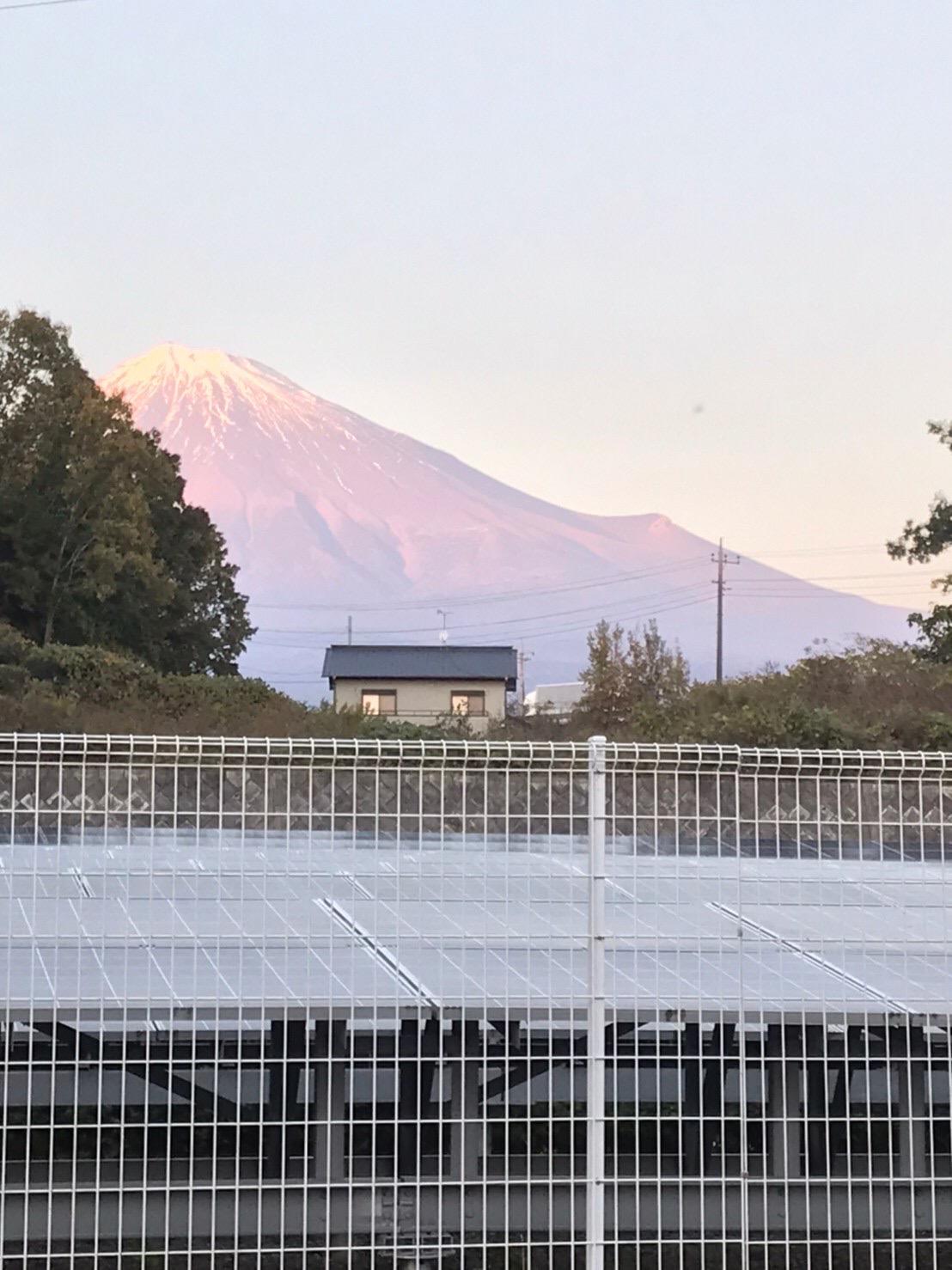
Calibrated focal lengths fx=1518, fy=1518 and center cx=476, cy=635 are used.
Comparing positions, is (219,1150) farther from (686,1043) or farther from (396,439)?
(396,439)

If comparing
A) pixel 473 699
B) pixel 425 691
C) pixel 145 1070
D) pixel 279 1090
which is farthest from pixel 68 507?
pixel 145 1070

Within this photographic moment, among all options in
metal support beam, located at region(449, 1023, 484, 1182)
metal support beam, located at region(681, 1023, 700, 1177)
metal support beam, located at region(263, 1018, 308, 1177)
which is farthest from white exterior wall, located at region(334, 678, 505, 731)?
metal support beam, located at region(449, 1023, 484, 1182)

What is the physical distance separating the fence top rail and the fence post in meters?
0.10

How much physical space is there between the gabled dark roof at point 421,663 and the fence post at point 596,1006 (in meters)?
41.8

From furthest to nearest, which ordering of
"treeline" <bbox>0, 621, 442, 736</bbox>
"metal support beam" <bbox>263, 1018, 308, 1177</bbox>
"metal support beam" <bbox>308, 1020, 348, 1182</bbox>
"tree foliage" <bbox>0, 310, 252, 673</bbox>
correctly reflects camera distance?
1. "tree foliage" <bbox>0, 310, 252, 673</bbox>
2. "treeline" <bbox>0, 621, 442, 736</bbox>
3. "metal support beam" <bbox>263, 1018, 308, 1177</bbox>
4. "metal support beam" <bbox>308, 1020, 348, 1182</bbox>

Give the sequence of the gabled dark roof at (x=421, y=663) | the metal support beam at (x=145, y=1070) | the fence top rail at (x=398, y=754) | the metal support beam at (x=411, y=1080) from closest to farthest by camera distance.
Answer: the fence top rail at (x=398, y=754) → the metal support beam at (x=145, y=1070) → the metal support beam at (x=411, y=1080) → the gabled dark roof at (x=421, y=663)

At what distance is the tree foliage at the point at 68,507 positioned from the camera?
3014 centimetres

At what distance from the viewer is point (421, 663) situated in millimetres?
47312

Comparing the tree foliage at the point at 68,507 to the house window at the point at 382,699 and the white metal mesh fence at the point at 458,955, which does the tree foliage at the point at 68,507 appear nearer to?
the house window at the point at 382,699

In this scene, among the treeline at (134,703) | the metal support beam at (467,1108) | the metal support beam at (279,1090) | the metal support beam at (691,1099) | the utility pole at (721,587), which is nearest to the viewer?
the metal support beam at (467,1108)

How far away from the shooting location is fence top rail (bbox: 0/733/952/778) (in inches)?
154

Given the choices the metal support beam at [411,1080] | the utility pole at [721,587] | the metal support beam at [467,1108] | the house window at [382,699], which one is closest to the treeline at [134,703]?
the metal support beam at [411,1080]

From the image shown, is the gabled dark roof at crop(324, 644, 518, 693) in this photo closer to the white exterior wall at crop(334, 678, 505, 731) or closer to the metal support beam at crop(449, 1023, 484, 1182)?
the white exterior wall at crop(334, 678, 505, 731)

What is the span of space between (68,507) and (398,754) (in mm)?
27775
